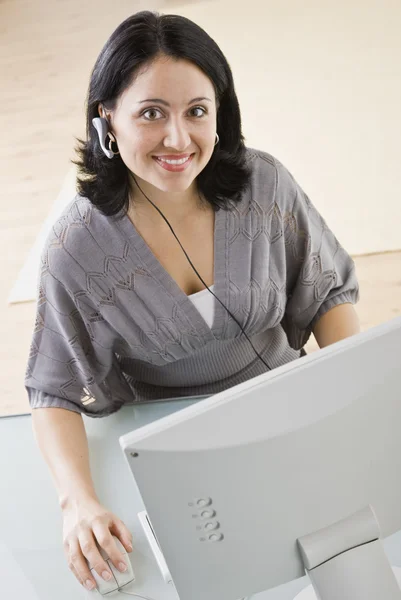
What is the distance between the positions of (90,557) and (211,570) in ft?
1.11

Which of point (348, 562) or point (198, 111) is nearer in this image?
point (348, 562)

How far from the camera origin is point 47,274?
52.8 inches

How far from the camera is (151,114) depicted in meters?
1.21

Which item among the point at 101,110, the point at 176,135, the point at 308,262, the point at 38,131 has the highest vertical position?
the point at 38,131

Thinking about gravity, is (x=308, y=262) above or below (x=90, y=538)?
above

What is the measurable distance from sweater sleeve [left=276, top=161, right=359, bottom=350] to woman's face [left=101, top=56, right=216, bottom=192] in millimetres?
212

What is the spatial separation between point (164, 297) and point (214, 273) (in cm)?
10

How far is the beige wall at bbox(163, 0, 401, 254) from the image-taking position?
3121mm

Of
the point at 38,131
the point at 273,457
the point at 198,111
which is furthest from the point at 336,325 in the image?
the point at 38,131

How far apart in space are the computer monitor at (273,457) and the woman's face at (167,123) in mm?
561

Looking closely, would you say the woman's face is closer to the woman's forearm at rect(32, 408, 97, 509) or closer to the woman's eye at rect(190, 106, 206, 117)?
the woman's eye at rect(190, 106, 206, 117)

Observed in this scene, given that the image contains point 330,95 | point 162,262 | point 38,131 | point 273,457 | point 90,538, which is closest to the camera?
point 273,457

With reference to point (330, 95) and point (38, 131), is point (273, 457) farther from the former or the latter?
point (38, 131)

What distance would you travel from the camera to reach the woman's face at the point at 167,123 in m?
1.19
